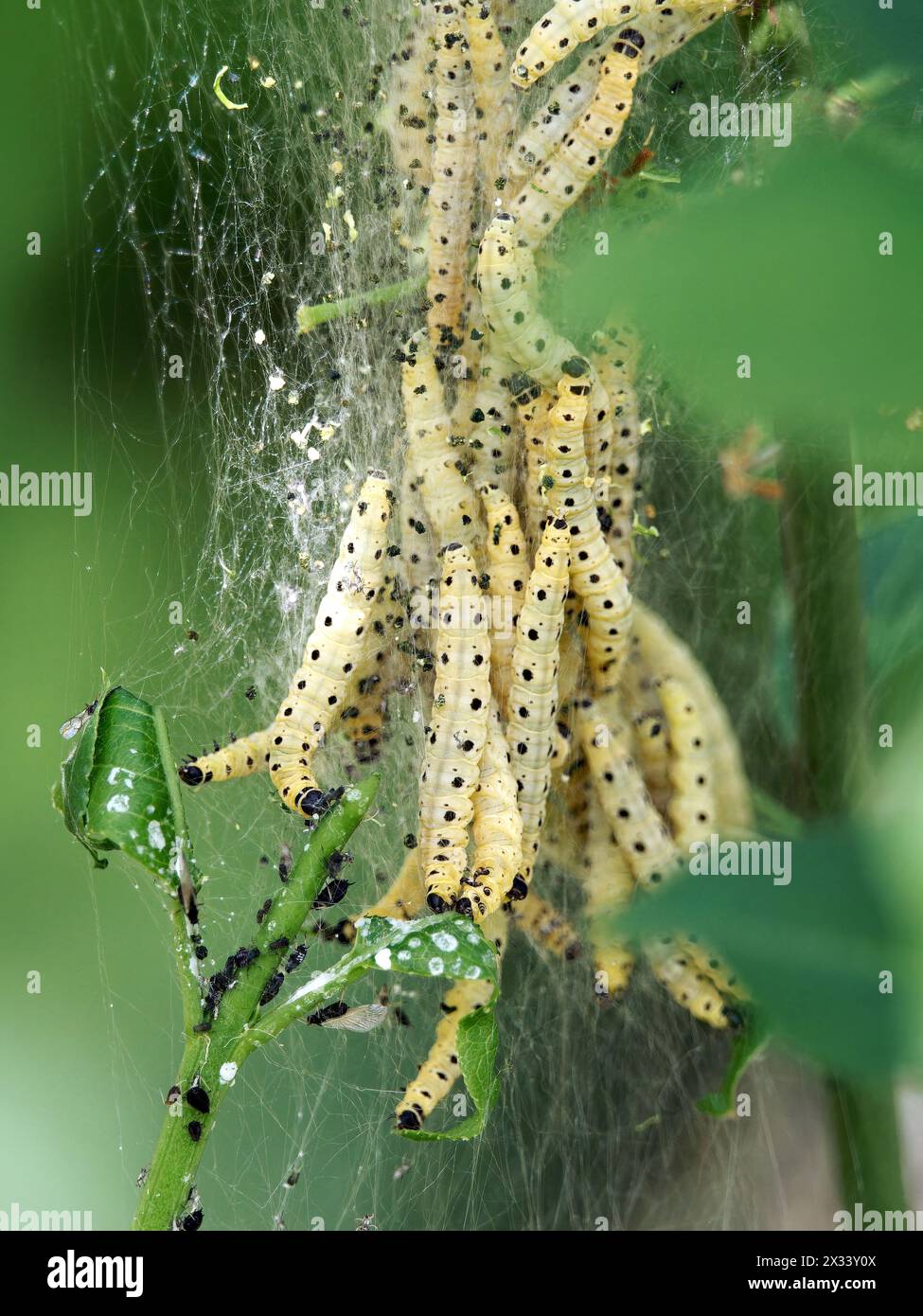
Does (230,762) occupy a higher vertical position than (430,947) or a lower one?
higher

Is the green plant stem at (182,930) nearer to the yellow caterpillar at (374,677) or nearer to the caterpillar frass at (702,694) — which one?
the yellow caterpillar at (374,677)

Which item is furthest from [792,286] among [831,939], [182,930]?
[182,930]

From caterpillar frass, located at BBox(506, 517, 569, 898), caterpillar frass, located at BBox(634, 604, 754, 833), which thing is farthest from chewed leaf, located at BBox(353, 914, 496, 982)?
caterpillar frass, located at BBox(634, 604, 754, 833)

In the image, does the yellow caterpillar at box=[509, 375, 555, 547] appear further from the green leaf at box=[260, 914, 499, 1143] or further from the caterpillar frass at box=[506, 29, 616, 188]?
the green leaf at box=[260, 914, 499, 1143]

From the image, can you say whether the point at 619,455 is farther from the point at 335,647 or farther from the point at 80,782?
the point at 80,782

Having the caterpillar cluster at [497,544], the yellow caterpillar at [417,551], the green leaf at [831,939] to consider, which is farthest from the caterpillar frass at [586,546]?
the green leaf at [831,939]
